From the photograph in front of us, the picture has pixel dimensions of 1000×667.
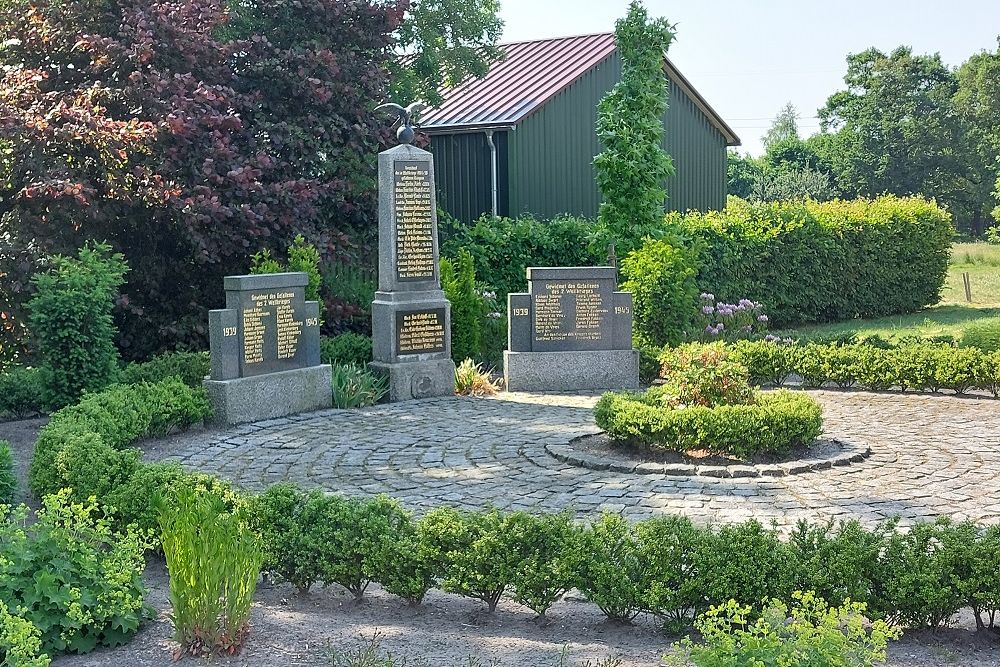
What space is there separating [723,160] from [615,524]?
25.6m

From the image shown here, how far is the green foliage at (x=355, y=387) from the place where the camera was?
560 inches

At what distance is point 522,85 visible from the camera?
26.8 m

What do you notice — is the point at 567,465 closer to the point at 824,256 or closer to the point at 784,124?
the point at 824,256

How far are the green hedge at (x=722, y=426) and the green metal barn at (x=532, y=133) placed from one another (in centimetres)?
1338

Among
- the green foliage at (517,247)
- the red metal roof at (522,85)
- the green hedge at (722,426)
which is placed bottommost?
the green hedge at (722,426)

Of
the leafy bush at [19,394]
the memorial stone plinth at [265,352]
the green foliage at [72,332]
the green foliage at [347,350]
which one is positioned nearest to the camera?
the green foliage at [72,332]

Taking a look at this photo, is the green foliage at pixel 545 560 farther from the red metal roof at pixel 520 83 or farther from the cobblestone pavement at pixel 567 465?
the red metal roof at pixel 520 83

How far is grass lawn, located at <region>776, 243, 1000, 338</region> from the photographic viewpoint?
22250mm

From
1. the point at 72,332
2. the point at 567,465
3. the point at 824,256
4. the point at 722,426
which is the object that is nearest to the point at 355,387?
the point at 72,332

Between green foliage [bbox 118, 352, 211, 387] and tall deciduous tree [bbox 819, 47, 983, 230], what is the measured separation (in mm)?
44282

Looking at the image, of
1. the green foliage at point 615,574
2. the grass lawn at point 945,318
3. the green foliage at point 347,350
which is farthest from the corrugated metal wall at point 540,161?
the green foliage at point 615,574

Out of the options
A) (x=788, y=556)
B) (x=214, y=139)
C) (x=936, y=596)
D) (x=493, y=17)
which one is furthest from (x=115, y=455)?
(x=493, y=17)

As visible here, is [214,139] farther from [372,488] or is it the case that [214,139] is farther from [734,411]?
[734,411]

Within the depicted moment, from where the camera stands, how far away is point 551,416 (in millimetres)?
13312
